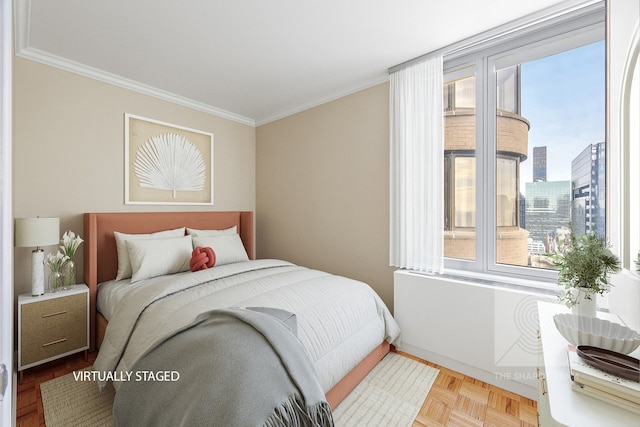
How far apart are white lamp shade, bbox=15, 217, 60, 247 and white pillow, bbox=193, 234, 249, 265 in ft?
3.65

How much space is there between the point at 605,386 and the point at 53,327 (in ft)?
10.5

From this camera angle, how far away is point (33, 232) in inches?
81.1

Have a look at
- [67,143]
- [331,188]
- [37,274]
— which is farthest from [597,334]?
[67,143]

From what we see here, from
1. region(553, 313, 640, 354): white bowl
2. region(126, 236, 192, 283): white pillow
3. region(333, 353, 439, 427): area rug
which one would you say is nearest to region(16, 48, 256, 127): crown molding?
region(126, 236, 192, 283): white pillow

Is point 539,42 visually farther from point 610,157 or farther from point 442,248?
point 442,248

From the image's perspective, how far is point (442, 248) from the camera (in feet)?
7.86

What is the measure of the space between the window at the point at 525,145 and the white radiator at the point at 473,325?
35 cm

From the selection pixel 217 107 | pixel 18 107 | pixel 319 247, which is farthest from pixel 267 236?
pixel 18 107

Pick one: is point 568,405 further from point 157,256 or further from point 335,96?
point 335,96

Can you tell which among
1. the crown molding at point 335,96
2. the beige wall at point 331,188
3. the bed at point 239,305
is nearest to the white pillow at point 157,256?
the bed at point 239,305

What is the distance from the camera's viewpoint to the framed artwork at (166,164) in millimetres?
2963

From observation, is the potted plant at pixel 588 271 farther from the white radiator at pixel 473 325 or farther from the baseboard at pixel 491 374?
the baseboard at pixel 491 374

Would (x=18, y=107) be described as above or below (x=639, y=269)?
above

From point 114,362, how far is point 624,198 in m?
2.87
